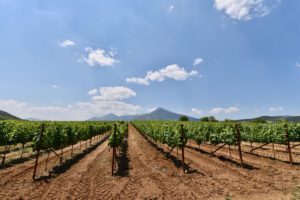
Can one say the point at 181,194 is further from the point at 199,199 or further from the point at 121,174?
the point at 121,174

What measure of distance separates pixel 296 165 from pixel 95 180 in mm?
15498

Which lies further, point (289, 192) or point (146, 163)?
point (146, 163)

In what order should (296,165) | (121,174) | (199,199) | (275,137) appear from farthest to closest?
1. (275,137)
2. (296,165)
3. (121,174)
4. (199,199)

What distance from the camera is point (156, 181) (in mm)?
12445

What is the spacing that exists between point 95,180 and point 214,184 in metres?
7.27

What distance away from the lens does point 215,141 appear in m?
21.5

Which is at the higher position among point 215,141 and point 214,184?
point 215,141

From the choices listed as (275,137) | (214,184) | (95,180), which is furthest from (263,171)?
(95,180)

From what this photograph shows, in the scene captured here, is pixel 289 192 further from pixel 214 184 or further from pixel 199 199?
pixel 199 199

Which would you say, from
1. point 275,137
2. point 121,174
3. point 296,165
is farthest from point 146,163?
point 275,137

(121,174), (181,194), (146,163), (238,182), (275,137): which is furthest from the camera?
(275,137)

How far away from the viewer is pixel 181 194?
34.1ft

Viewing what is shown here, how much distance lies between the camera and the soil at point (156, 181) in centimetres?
1027

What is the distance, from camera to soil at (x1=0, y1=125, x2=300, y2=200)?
10.3 meters
